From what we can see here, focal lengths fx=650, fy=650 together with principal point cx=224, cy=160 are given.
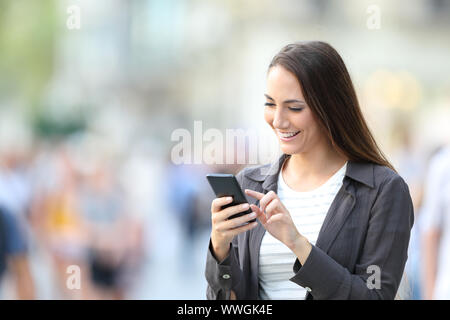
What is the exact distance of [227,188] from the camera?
1.60m

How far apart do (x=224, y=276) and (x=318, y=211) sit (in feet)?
1.04

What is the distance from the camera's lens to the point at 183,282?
6.48 metres

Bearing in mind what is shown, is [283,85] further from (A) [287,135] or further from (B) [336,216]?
(B) [336,216]

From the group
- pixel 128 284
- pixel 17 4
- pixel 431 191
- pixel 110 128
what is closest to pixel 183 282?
pixel 128 284

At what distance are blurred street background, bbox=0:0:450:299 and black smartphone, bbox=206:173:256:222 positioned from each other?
12.8 ft

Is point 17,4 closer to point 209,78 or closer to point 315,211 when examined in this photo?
point 209,78

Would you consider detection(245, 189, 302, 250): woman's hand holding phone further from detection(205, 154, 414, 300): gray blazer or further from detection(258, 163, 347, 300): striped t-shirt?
detection(258, 163, 347, 300): striped t-shirt

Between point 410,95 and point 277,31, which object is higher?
point 277,31

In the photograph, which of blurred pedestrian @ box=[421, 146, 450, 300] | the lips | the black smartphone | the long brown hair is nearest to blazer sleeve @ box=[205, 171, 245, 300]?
the black smartphone

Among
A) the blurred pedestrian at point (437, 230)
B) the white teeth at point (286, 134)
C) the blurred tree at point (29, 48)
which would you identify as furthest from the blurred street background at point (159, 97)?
the white teeth at point (286, 134)

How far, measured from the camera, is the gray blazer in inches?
60.7

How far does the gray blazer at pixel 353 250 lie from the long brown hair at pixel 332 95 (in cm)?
6
